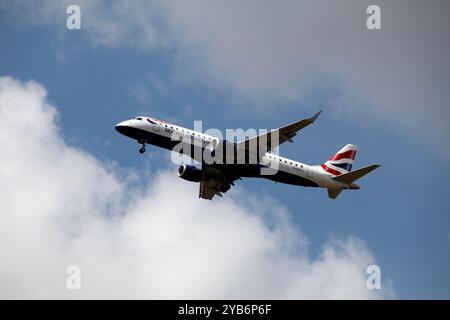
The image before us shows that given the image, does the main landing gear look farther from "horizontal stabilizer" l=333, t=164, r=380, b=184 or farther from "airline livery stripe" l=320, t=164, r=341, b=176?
"horizontal stabilizer" l=333, t=164, r=380, b=184

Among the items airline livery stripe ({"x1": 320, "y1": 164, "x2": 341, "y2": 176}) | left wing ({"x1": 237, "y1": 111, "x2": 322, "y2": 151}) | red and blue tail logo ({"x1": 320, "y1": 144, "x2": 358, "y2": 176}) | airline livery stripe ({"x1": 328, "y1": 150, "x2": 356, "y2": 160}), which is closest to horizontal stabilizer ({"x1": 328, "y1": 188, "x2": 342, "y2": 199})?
red and blue tail logo ({"x1": 320, "y1": 144, "x2": 358, "y2": 176})

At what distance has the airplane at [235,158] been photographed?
196 ft

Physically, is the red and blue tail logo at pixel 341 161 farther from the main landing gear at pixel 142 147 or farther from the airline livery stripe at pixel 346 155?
the main landing gear at pixel 142 147

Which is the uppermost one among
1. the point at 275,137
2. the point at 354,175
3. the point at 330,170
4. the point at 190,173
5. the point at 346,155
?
the point at 346,155

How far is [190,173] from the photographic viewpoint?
6562cm

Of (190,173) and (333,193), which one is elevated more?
(190,173)

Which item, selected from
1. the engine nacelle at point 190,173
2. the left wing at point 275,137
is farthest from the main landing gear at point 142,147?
the left wing at point 275,137

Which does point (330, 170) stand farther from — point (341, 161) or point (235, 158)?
point (235, 158)

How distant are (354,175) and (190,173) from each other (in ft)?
49.3

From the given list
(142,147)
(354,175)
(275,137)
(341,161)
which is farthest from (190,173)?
(341,161)

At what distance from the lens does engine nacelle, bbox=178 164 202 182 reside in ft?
215

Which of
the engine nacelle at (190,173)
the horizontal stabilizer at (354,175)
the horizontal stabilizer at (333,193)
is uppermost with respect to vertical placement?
the engine nacelle at (190,173)
